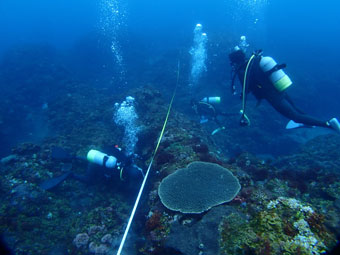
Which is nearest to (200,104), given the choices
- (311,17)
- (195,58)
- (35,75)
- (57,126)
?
(57,126)

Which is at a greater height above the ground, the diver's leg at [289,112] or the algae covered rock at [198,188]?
the diver's leg at [289,112]

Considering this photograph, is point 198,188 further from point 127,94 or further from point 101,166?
point 127,94

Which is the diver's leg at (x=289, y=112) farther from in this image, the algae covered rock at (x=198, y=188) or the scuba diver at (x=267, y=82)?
the algae covered rock at (x=198, y=188)

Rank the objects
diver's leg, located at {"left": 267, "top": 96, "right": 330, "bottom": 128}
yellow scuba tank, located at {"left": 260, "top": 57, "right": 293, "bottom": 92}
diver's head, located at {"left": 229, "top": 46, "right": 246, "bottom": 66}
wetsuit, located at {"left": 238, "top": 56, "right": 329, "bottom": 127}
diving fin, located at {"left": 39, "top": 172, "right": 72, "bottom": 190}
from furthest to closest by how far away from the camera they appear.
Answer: diving fin, located at {"left": 39, "top": 172, "right": 72, "bottom": 190} < diver's head, located at {"left": 229, "top": 46, "right": 246, "bottom": 66} < diver's leg, located at {"left": 267, "top": 96, "right": 330, "bottom": 128} < wetsuit, located at {"left": 238, "top": 56, "right": 329, "bottom": 127} < yellow scuba tank, located at {"left": 260, "top": 57, "right": 293, "bottom": 92}

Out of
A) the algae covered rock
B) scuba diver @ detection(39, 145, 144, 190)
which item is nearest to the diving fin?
scuba diver @ detection(39, 145, 144, 190)

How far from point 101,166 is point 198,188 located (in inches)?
161

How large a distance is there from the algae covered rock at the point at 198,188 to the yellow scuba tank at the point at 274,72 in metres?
3.43

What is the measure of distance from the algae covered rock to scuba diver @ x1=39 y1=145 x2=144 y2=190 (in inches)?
91.8

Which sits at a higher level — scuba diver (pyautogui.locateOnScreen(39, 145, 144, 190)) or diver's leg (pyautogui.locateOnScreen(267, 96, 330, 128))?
diver's leg (pyautogui.locateOnScreen(267, 96, 330, 128))

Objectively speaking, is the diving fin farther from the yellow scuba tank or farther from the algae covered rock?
the yellow scuba tank

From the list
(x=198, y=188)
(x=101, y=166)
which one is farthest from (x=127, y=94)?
(x=198, y=188)

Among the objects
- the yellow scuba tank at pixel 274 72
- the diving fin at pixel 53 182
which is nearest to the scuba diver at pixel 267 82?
the yellow scuba tank at pixel 274 72

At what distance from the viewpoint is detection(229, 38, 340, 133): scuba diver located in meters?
5.86

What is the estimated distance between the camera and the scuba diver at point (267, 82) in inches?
231
